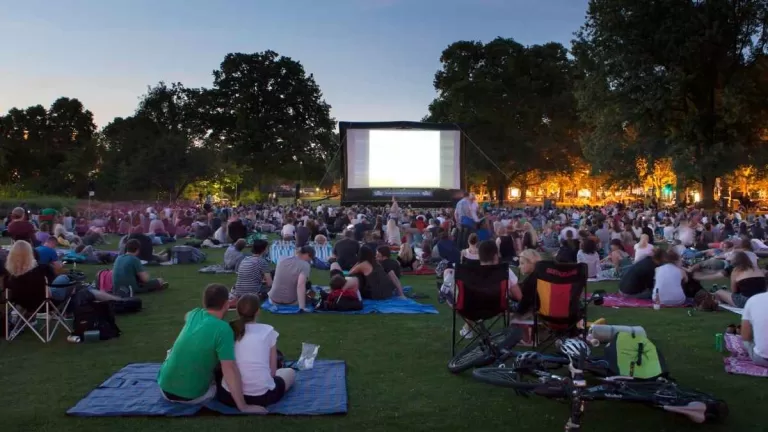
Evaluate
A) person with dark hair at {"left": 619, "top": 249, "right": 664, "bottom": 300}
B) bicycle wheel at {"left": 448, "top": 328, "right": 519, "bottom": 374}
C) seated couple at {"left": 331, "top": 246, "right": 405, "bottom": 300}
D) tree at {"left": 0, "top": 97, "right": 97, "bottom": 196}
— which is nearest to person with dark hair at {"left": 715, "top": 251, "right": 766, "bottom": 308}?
person with dark hair at {"left": 619, "top": 249, "right": 664, "bottom": 300}

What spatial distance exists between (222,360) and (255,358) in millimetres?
238

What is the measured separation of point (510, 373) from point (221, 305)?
2102 millimetres

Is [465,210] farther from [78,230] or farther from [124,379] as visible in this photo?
[78,230]

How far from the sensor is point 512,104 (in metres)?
44.8

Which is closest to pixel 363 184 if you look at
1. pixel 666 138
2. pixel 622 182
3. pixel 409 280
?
pixel 409 280

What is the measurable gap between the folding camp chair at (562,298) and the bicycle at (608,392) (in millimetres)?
915

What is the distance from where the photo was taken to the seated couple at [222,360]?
4031 millimetres

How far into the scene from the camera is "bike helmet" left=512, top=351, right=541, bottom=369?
4531 millimetres

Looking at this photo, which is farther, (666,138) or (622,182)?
(622,182)

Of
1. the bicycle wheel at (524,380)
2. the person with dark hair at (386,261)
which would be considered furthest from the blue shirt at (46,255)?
the bicycle wheel at (524,380)

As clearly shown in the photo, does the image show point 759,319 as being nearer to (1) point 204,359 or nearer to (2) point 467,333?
(2) point 467,333

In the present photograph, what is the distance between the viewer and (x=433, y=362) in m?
5.59

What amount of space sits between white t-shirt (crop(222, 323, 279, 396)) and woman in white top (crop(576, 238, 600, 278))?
296 inches

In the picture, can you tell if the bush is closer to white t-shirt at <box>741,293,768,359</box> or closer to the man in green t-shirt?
the man in green t-shirt
